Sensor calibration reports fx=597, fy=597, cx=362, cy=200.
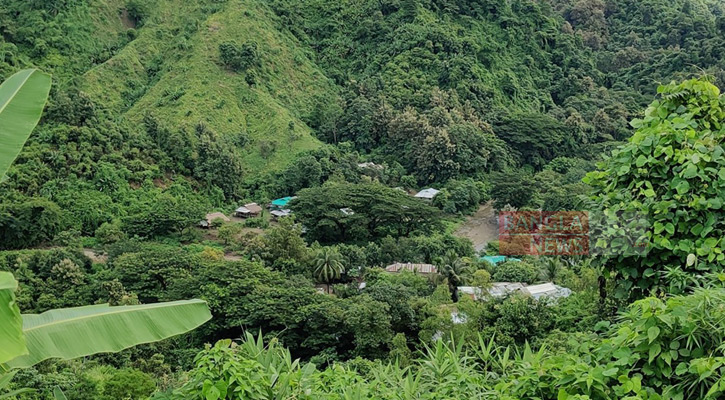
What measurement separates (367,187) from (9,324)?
22.7m

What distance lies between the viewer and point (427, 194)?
87.8 feet

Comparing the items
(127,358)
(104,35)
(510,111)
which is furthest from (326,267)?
(104,35)

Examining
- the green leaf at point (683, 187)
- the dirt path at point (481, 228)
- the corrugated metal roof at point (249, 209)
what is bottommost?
the dirt path at point (481, 228)

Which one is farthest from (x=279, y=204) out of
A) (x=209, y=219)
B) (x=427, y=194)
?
(x=427, y=194)

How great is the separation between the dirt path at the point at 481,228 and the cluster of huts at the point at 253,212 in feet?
23.7

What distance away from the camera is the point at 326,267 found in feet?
60.1

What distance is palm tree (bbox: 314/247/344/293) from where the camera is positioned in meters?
18.4

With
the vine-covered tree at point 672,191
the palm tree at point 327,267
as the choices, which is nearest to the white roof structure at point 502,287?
the palm tree at point 327,267

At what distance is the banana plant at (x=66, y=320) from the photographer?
1727 millimetres

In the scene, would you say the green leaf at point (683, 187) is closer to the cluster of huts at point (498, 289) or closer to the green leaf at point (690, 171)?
the green leaf at point (690, 171)

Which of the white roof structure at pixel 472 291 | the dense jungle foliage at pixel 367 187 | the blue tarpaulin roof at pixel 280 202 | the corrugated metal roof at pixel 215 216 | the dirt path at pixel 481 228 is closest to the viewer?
the dense jungle foliage at pixel 367 187

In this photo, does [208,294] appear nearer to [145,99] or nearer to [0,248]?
[0,248]

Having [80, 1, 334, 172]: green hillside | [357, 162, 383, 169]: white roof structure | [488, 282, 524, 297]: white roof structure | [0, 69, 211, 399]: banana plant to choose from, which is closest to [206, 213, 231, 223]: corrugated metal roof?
[80, 1, 334, 172]: green hillside

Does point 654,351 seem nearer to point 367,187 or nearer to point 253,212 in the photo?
A: point 367,187
